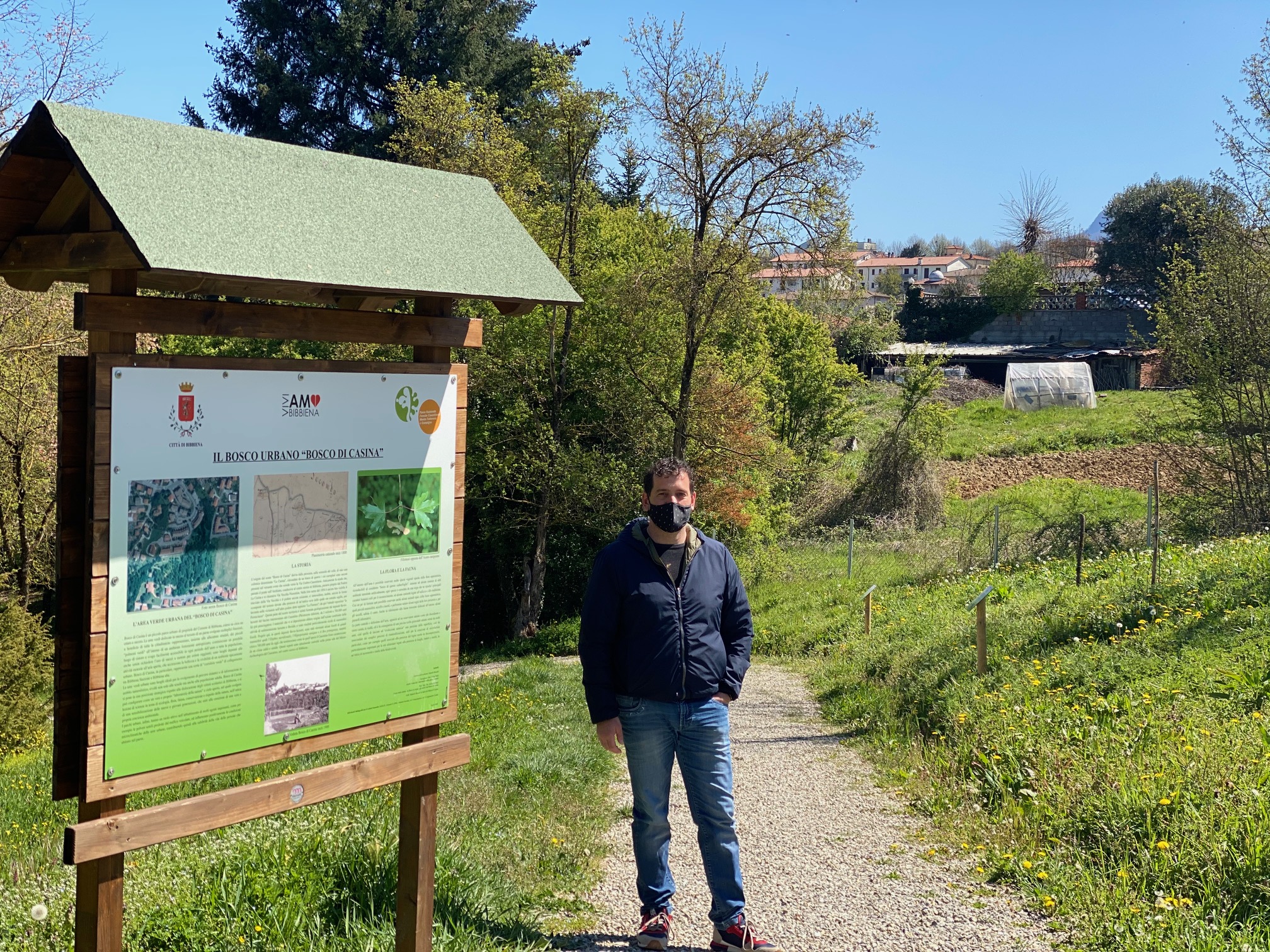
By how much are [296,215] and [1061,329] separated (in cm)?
6419

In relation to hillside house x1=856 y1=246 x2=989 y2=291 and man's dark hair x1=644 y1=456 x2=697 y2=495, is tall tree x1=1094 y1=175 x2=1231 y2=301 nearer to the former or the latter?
hillside house x1=856 y1=246 x2=989 y2=291

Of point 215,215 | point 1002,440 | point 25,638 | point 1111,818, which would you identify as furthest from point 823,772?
point 1002,440

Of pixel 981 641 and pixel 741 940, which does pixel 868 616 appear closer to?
pixel 981 641

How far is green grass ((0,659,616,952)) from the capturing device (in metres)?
4.42

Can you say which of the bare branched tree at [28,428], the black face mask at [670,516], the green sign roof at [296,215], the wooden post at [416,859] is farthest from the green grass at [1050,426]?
the wooden post at [416,859]

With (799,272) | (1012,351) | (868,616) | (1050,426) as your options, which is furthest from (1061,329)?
(868,616)

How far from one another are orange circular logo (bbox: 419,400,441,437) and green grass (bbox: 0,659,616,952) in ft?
6.81

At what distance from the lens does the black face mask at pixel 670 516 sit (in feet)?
16.3

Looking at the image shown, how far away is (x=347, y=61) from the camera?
1362 inches

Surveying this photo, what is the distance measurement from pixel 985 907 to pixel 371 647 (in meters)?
3.54

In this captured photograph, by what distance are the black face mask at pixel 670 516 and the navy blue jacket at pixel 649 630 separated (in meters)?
0.11

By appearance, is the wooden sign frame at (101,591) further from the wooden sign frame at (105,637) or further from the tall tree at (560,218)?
the tall tree at (560,218)

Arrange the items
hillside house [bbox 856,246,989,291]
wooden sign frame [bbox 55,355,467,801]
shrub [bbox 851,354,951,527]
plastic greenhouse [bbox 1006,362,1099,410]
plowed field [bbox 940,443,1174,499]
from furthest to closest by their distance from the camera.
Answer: hillside house [bbox 856,246,989,291]
plastic greenhouse [bbox 1006,362,1099,410]
plowed field [bbox 940,443,1174,499]
shrub [bbox 851,354,951,527]
wooden sign frame [bbox 55,355,467,801]

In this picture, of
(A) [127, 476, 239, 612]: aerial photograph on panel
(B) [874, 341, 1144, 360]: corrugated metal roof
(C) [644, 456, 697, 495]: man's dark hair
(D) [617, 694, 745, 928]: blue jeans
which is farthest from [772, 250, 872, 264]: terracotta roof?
(B) [874, 341, 1144, 360]: corrugated metal roof
